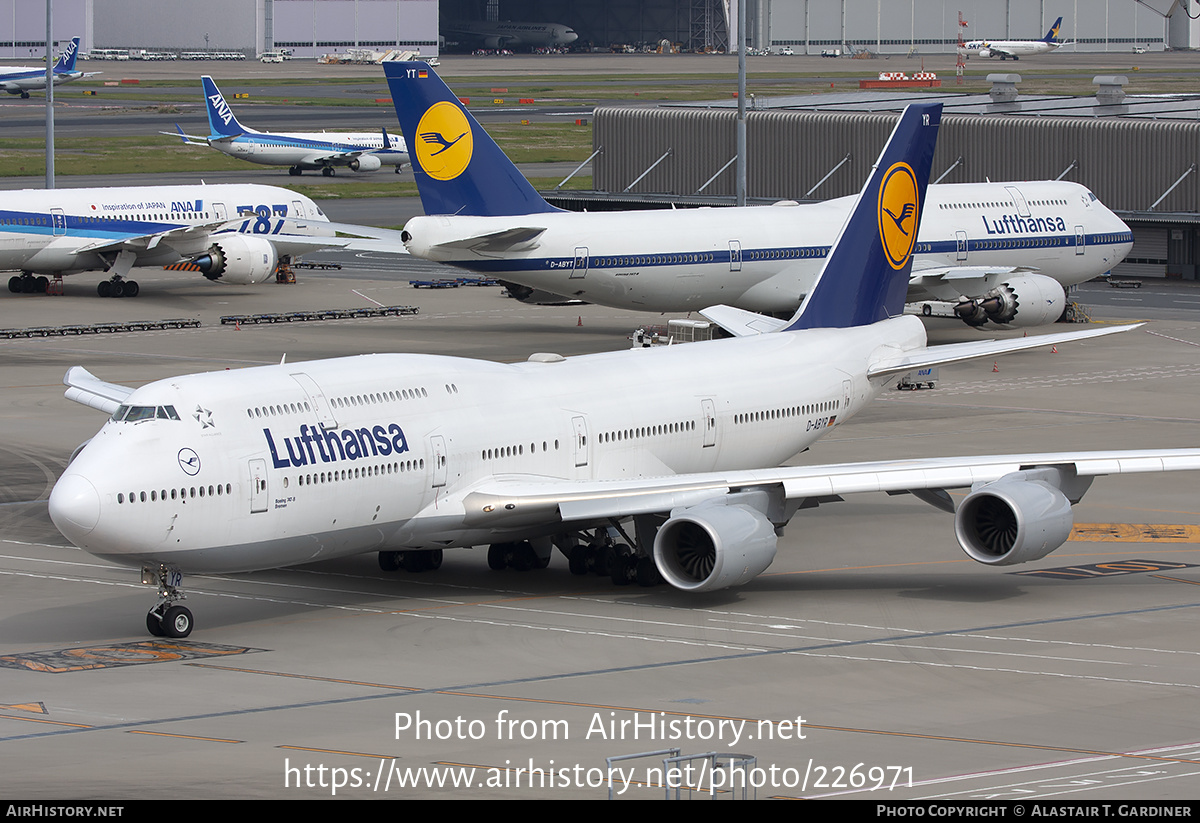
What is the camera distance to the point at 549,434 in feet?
105

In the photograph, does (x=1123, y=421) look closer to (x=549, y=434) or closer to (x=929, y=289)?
(x=929, y=289)

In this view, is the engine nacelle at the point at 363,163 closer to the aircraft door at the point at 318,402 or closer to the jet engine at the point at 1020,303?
the jet engine at the point at 1020,303

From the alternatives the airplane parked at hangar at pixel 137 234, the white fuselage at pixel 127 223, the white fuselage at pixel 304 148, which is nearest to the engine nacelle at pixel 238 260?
the airplane parked at hangar at pixel 137 234

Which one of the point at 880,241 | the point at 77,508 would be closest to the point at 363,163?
the point at 880,241

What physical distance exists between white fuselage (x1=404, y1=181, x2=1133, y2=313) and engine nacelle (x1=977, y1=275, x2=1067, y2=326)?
588 millimetres

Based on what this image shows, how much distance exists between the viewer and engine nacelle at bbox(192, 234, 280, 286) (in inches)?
3007

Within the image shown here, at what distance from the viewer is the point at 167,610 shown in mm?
27641

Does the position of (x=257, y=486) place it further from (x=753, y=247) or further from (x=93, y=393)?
(x=753, y=247)

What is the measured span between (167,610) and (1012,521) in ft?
45.8

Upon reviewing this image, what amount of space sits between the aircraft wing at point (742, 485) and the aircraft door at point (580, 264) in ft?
94.2

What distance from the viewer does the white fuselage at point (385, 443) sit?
26703 mm
